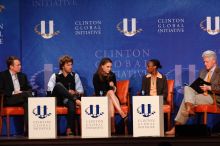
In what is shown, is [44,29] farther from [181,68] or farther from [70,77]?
[181,68]

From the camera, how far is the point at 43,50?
32.6ft

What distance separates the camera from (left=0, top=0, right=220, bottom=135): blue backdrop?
953 centimetres

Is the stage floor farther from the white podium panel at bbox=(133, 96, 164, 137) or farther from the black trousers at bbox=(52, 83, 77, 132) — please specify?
Answer: the black trousers at bbox=(52, 83, 77, 132)

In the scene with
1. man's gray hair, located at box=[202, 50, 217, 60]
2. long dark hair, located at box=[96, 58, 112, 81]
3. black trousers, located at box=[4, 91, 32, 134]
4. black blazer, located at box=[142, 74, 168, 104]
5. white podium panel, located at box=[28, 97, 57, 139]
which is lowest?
white podium panel, located at box=[28, 97, 57, 139]

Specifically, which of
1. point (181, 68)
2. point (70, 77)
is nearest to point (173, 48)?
point (181, 68)

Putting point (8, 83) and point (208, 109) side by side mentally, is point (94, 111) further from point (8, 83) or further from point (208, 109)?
point (8, 83)

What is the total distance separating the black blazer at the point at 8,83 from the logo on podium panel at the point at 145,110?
2.33m

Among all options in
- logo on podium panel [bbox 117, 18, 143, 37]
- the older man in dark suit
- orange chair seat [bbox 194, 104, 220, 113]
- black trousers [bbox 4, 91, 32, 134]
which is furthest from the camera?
logo on podium panel [bbox 117, 18, 143, 37]

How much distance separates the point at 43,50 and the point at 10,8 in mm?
935

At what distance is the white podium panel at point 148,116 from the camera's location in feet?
25.6

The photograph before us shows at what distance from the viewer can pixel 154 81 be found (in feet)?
29.9

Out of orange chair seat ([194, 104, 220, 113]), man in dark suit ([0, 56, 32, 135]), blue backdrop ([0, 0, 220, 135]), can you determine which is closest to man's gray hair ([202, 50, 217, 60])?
blue backdrop ([0, 0, 220, 135])

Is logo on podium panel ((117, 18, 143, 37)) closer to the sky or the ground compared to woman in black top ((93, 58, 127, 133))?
closer to the sky

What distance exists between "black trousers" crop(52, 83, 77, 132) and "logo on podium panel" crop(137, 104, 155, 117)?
1399mm
